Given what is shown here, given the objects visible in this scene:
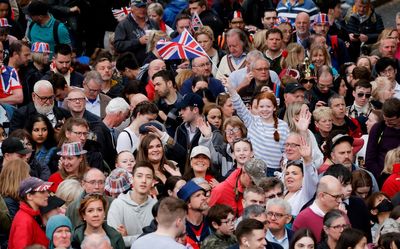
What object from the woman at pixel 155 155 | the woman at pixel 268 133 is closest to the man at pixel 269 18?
the woman at pixel 268 133

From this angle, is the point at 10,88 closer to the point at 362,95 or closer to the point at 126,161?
the point at 126,161

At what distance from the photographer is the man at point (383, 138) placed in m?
18.9

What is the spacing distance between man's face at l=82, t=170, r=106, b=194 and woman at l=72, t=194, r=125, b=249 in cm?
97

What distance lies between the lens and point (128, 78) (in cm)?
2205

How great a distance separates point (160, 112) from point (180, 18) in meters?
4.15

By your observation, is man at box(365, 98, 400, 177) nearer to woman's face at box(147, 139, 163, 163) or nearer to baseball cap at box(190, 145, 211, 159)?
baseball cap at box(190, 145, 211, 159)

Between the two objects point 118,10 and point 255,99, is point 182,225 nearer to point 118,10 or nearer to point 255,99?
point 255,99

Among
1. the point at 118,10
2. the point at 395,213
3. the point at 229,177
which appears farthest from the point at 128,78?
the point at 395,213

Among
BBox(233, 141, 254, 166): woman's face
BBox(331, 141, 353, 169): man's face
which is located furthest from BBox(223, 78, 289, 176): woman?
BBox(233, 141, 254, 166): woman's face

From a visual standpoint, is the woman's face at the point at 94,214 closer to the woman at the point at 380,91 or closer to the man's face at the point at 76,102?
the man's face at the point at 76,102

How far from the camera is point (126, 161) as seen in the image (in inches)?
685

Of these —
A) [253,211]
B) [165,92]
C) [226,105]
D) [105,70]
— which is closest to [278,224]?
[253,211]

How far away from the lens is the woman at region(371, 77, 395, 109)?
20719mm

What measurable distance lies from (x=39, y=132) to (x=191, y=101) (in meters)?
1.96
